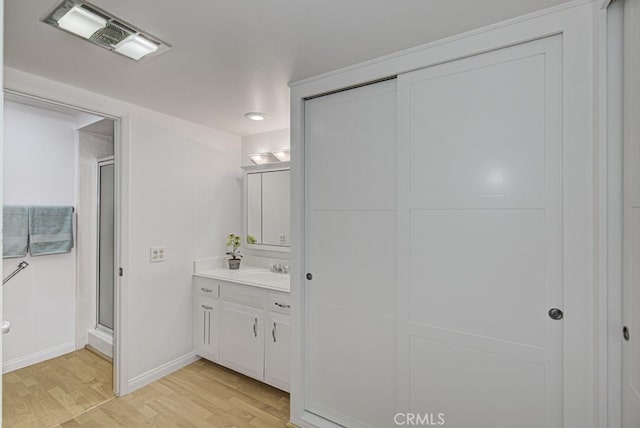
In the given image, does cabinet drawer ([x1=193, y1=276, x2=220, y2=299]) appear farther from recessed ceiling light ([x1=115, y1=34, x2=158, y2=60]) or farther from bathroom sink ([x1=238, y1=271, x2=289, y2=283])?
recessed ceiling light ([x1=115, y1=34, x2=158, y2=60])

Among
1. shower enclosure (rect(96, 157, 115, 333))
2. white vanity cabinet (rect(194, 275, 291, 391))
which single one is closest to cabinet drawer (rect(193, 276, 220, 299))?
white vanity cabinet (rect(194, 275, 291, 391))

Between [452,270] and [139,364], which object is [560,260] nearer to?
[452,270]

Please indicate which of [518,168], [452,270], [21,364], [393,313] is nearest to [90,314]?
[21,364]

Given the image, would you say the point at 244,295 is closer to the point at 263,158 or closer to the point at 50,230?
the point at 263,158

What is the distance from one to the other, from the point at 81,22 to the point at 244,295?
6.66 ft

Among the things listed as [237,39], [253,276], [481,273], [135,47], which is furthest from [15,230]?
[481,273]

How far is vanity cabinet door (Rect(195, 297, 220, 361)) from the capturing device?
3055 mm

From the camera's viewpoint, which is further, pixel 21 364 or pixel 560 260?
pixel 21 364

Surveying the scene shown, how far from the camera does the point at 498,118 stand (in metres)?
1.65

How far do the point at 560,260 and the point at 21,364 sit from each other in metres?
4.13

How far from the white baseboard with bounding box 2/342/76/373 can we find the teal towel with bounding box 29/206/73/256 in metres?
0.91

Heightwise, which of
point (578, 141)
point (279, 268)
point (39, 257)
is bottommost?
point (279, 268)

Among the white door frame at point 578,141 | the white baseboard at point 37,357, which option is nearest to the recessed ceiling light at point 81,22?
the white door frame at point 578,141

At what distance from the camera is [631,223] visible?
1.28 m
